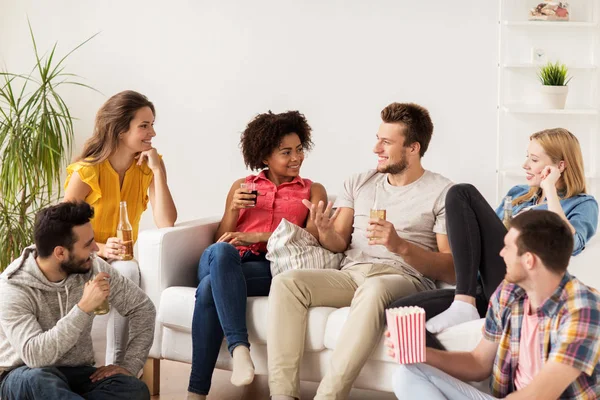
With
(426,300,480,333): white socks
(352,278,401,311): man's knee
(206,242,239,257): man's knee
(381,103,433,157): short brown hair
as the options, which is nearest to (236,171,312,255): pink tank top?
(206,242,239,257): man's knee

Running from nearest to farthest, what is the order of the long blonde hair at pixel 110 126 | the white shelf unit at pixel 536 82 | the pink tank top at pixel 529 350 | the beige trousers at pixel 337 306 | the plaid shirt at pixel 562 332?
the plaid shirt at pixel 562 332 → the pink tank top at pixel 529 350 → the beige trousers at pixel 337 306 → the long blonde hair at pixel 110 126 → the white shelf unit at pixel 536 82

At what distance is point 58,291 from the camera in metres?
2.77

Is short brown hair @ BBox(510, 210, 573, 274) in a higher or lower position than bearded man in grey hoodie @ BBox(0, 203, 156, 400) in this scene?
higher

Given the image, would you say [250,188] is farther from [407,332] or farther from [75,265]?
[407,332]

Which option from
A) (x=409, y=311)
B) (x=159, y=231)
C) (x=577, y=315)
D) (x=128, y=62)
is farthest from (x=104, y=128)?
(x=577, y=315)

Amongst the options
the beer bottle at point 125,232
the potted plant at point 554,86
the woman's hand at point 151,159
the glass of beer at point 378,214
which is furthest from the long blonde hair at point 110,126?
the potted plant at point 554,86

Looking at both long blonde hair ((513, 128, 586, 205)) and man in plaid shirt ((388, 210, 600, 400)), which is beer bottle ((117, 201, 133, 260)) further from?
long blonde hair ((513, 128, 586, 205))

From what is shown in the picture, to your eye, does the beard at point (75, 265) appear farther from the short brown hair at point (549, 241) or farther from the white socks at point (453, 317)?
the short brown hair at point (549, 241)

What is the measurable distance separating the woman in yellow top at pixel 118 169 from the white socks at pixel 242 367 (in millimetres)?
814

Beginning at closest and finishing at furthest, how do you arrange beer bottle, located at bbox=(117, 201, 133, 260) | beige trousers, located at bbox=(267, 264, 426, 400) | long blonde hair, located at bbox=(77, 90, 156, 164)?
beige trousers, located at bbox=(267, 264, 426, 400)
beer bottle, located at bbox=(117, 201, 133, 260)
long blonde hair, located at bbox=(77, 90, 156, 164)

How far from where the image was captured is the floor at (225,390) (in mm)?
3320

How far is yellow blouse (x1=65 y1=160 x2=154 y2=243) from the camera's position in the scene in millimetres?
3465

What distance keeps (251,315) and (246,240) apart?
445 millimetres

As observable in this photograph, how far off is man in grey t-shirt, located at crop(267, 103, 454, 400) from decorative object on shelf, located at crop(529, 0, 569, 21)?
1.64 meters
